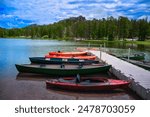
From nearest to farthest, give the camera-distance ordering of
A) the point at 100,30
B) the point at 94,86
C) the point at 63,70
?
the point at 94,86
the point at 63,70
the point at 100,30

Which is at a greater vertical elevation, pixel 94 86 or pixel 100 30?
pixel 100 30

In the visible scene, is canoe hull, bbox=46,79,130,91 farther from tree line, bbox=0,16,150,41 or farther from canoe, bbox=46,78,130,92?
tree line, bbox=0,16,150,41

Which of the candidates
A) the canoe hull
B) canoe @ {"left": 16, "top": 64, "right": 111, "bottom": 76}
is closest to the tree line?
canoe @ {"left": 16, "top": 64, "right": 111, "bottom": 76}

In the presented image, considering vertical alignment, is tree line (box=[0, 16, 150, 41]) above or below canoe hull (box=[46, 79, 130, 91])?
above

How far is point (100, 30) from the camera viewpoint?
72.7 metres

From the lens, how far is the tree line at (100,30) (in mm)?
61781

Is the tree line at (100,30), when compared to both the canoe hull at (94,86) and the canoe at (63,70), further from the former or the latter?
the canoe hull at (94,86)

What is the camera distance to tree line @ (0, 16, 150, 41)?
61.8m

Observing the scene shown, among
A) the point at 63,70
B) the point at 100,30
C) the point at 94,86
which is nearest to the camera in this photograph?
the point at 94,86

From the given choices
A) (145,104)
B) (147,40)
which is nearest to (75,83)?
(145,104)

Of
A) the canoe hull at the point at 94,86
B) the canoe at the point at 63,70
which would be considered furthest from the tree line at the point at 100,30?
the canoe hull at the point at 94,86

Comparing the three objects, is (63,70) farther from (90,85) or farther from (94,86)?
(94,86)

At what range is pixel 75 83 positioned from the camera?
11.8 m

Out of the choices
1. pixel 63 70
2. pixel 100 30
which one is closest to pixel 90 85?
pixel 63 70
